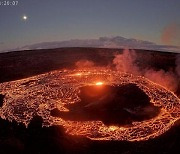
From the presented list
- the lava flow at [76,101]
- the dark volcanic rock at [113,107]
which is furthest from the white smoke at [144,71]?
the dark volcanic rock at [113,107]

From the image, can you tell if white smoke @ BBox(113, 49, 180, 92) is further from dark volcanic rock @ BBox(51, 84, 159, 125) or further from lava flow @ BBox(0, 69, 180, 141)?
dark volcanic rock @ BBox(51, 84, 159, 125)

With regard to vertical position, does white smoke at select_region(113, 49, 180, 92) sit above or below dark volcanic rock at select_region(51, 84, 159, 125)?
above

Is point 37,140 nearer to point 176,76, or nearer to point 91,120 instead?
point 91,120

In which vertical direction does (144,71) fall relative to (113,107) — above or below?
above

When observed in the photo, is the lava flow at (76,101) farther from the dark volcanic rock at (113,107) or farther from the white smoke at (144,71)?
the white smoke at (144,71)

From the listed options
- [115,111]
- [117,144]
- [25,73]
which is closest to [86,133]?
[117,144]

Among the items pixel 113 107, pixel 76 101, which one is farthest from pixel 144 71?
pixel 113 107

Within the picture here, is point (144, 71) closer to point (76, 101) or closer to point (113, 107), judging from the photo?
point (76, 101)

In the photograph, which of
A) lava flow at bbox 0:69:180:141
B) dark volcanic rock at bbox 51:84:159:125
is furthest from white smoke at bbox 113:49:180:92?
dark volcanic rock at bbox 51:84:159:125

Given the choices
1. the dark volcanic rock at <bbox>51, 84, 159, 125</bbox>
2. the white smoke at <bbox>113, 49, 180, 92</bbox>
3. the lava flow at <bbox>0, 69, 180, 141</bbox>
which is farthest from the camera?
the white smoke at <bbox>113, 49, 180, 92</bbox>
